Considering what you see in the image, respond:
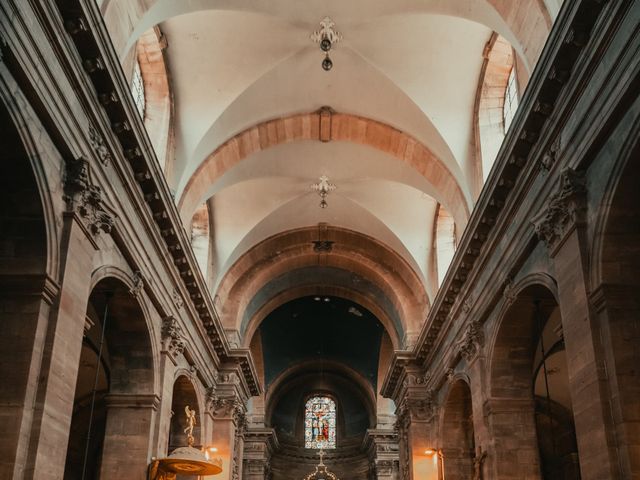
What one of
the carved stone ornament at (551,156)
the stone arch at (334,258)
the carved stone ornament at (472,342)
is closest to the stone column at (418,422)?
the stone arch at (334,258)

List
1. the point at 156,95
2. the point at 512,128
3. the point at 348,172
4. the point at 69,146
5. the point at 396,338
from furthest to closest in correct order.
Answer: the point at 396,338, the point at 348,172, the point at 156,95, the point at 512,128, the point at 69,146

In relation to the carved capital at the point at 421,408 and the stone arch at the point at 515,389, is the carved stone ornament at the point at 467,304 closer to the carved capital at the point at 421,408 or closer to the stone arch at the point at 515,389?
the stone arch at the point at 515,389

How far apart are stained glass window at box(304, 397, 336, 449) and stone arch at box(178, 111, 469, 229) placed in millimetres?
21379

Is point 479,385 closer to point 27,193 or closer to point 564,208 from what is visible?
point 564,208

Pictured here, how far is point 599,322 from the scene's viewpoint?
9.30 m

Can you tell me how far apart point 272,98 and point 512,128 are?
21.8 feet

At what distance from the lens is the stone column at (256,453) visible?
30.5 meters

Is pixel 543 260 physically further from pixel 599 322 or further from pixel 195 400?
pixel 195 400

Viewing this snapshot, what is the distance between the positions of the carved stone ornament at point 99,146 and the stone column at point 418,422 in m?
12.4

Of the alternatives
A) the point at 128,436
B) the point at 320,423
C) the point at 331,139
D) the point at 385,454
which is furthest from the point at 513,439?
the point at 320,423

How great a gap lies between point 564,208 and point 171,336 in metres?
8.24

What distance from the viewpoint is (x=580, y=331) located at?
9609 millimetres

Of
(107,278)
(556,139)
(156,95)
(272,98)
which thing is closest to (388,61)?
(272,98)

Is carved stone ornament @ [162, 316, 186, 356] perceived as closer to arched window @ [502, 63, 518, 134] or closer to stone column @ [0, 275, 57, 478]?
stone column @ [0, 275, 57, 478]
